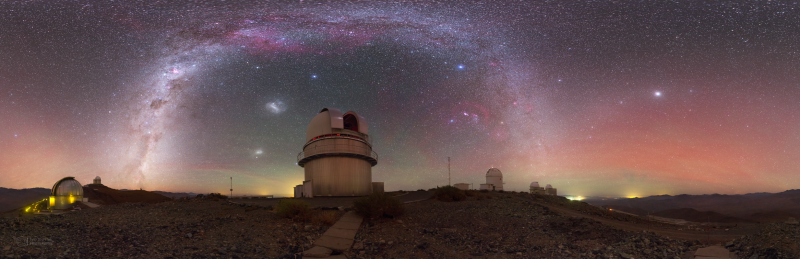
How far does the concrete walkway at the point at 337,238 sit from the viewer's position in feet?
33.9

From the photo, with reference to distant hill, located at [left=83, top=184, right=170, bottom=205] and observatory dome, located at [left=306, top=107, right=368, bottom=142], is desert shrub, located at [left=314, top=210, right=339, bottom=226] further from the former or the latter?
distant hill, located at [left=83, top=184, right=170, bottom=205]

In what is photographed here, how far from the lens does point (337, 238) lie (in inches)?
462

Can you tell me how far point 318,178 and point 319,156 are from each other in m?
1.50

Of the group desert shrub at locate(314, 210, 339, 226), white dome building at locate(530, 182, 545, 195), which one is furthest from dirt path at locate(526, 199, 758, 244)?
white dome building at locate(530, 182, 545, 195)

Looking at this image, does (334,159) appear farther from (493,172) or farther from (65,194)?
(493,172)

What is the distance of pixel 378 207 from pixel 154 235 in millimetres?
7326

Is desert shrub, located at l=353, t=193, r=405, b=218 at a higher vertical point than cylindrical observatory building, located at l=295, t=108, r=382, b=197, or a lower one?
lower

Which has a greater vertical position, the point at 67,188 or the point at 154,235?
the point at 67,188

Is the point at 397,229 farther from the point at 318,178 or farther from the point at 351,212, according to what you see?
the point at 318,178

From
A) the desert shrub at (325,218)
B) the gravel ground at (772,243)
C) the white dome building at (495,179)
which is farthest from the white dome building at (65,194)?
the white dome building at (495,179)

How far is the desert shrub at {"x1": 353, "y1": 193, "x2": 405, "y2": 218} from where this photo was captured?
14.2 metres

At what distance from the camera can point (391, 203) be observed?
14.6m

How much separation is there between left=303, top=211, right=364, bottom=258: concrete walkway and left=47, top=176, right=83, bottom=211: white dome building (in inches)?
1034

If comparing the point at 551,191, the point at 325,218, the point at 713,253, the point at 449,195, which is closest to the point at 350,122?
the point at 449,195
